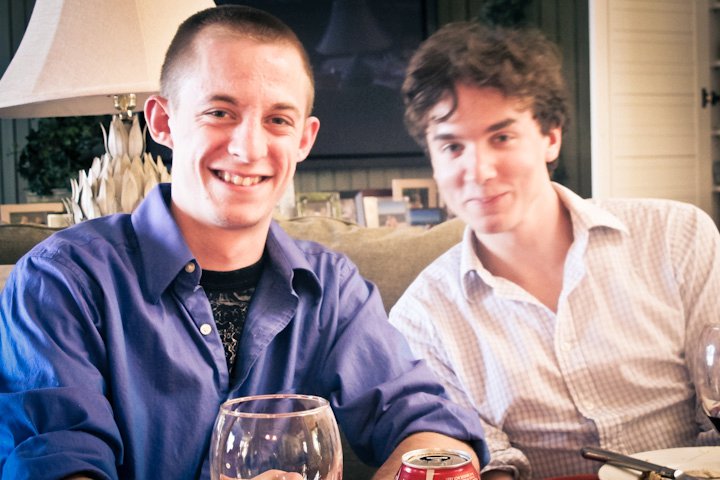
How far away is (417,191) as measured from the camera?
5.68 m

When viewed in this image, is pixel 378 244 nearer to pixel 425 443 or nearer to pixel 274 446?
pixel 425 443

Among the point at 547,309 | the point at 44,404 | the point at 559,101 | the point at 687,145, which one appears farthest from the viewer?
the point at 687,145

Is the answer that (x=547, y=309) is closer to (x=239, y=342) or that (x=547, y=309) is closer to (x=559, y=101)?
(x=559, y=101)

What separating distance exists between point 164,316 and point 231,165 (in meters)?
0.21

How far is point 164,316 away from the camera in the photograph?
3.78ft

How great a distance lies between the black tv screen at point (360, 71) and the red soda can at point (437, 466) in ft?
16.2

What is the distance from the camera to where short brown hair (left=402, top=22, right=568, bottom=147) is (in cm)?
146

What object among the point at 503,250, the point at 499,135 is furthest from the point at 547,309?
the point at 499,135

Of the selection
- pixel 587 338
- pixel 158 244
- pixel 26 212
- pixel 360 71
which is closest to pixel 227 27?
pixel 158 244

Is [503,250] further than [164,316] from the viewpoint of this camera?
Yes

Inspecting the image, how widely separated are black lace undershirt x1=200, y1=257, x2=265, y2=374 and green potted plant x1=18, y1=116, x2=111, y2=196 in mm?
4154

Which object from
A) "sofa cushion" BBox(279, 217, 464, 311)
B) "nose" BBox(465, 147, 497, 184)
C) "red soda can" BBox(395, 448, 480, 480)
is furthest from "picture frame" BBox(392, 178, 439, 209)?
"red soda can" BBox(395, 448, 480, 480)

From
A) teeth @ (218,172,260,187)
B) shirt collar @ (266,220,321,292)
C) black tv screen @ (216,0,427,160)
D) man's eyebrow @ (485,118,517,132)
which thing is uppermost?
black tv screen @ (216,0,427,160)

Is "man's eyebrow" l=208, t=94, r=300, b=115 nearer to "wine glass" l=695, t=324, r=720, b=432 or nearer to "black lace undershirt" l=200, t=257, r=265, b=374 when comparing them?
"black lace undershirt" l=200, t=257, r=265, b=374
